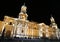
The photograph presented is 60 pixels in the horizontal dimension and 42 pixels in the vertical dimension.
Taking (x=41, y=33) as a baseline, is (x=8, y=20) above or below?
above

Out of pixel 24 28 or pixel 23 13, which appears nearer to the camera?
pixel 24 28

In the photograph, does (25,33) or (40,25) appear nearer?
(25,33)

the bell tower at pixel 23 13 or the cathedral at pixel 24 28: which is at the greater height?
the bell tower at pixel 23 13

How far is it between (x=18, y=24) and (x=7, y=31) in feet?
8.58

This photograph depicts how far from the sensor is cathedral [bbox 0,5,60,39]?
22.1m

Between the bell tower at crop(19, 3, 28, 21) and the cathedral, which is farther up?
the bell tower at crop(19, 3, 28, 21)

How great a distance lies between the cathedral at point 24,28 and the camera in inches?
870

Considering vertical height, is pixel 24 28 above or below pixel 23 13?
below

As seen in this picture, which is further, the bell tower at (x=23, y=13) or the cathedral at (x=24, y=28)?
the bell tower at (x=23, y=13)

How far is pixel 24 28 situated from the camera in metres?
23.8

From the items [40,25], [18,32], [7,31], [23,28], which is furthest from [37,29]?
[7,31]

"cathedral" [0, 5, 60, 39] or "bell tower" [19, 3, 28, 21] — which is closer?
"cathedral" [0, 5, 60, 39]

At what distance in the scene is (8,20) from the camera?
78.8ft

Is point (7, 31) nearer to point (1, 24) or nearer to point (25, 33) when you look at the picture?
point (1, 24)
